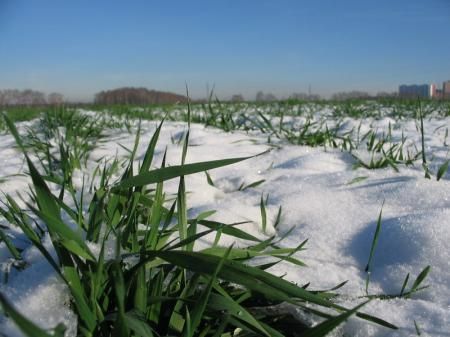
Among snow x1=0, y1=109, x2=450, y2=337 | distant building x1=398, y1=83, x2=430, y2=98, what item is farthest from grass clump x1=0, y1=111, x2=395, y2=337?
distant building x1=398, y1=83, x2=430, y2=98

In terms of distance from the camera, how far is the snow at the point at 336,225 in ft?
2.18

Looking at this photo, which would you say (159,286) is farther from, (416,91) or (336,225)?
(416,91)

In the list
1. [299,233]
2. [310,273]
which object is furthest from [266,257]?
[299,233]

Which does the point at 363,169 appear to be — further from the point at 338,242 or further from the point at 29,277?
the point at 29,277

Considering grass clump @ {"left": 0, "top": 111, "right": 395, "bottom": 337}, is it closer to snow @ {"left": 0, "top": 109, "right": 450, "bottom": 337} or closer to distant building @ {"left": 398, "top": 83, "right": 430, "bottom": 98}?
snow @ {"left": 0, "top": 109, "right": 450, "bottom": 337}

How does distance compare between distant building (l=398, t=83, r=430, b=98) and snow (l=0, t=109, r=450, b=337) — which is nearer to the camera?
snow (l=0, t=109, r=450, b=337)

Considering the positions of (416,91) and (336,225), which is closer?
(336,225)

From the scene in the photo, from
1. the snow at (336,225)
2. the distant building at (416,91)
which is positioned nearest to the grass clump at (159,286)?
the snow at (336,225)

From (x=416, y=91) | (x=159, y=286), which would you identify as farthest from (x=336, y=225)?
(x=416, y=91)

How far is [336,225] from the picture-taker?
1084 mm

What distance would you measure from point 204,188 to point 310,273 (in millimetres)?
656

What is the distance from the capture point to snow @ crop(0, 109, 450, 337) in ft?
2.18

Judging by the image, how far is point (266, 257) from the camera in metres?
0.87

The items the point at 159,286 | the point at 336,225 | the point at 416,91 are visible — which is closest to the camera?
the point at 159,286
